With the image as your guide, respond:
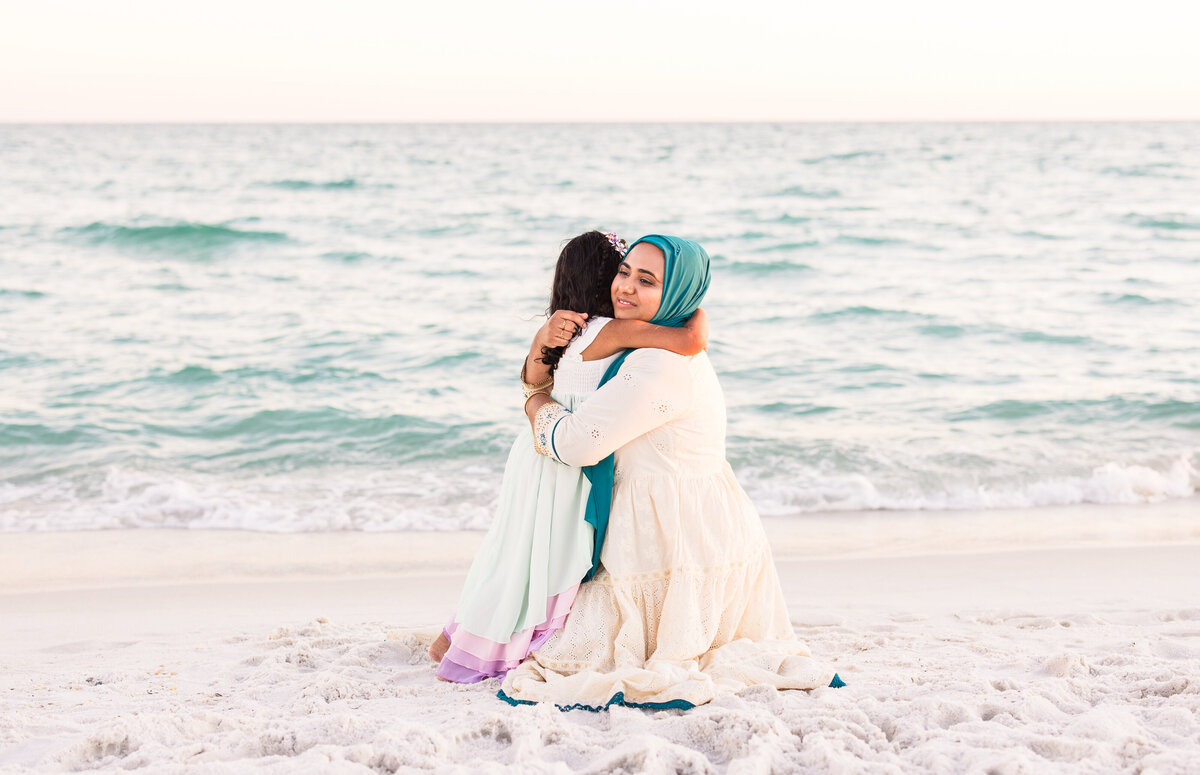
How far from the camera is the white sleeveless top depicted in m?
3.05

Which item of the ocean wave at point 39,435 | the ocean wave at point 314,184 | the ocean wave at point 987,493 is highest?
the ocean wave at point 314,184

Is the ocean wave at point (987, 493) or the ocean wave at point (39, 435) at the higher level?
the ocean wave at point (39, 435)

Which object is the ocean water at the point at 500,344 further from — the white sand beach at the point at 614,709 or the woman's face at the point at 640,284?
the woman's face at the point at 640,284

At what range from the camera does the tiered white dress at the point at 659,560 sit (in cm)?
293

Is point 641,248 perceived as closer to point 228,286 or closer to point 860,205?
point 228,286

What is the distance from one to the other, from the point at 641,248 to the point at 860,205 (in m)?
21.8

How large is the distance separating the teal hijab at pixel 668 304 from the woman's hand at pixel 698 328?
22 mm

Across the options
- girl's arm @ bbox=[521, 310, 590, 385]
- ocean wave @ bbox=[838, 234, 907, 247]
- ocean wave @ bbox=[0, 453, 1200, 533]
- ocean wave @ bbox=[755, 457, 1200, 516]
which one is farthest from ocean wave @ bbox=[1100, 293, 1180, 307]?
girl's arm @ bbox=[521, 310, 590, 385]

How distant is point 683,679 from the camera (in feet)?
9.55

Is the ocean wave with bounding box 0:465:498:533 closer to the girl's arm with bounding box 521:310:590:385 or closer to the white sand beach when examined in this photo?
the white sand beach

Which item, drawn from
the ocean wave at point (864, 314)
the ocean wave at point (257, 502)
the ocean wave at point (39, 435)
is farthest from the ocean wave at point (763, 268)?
the ocean wave at point (39, 435)

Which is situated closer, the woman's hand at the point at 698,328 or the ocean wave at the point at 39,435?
the woman's hand at the point at 698,328

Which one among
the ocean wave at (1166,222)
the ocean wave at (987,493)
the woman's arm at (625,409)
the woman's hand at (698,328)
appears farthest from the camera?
the ocean wave at (1166,222)

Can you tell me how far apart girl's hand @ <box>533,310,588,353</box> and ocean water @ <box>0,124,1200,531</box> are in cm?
137
